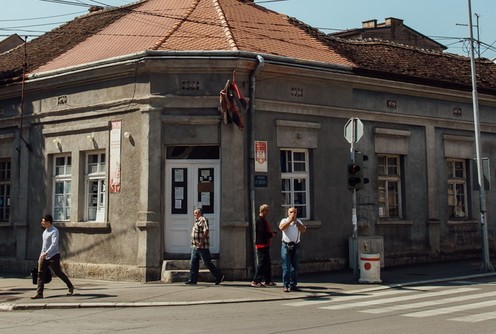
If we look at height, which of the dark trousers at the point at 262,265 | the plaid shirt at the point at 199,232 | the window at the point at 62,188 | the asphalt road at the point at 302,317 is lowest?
the asphalt road at the point at 302,317

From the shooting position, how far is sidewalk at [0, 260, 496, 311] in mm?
12109

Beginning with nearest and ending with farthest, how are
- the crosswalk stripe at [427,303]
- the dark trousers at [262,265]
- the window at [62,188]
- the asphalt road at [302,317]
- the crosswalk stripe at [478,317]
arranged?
the asphalt road at [302,317]
the crosswalk stripe at [478,317]
the crosswalk stripe at [427,303]
the dark trousers at [262,265]
the window at [62,188]

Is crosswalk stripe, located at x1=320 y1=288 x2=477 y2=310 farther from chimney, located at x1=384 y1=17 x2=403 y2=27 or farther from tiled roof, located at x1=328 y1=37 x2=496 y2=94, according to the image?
chimney, located at x1=384 y1=17 x2=403 y2=27

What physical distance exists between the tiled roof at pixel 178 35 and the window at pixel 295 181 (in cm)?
275

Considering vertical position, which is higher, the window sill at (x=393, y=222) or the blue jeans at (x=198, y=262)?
the window sill at (x=393, y=222)

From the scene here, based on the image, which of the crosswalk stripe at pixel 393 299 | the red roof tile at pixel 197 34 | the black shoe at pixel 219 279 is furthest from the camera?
the red roof tile at pixel 197 34

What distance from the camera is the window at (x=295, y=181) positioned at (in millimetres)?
16953

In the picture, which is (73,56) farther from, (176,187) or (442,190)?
(442,190)

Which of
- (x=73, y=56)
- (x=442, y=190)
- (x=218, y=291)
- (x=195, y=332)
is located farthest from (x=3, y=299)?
(x=442, y=190)

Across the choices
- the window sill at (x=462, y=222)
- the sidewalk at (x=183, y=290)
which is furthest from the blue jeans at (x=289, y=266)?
the window sill at (x=462, y=222)

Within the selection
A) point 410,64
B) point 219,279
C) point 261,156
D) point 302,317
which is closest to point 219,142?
point 261,156

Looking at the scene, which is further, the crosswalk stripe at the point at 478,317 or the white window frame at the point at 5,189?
the white window frame at the point at 5,189

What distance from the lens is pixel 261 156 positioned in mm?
16141

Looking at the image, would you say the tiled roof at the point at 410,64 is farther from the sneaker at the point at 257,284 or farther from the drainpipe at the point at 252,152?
the sneaker at the point at 257,284
